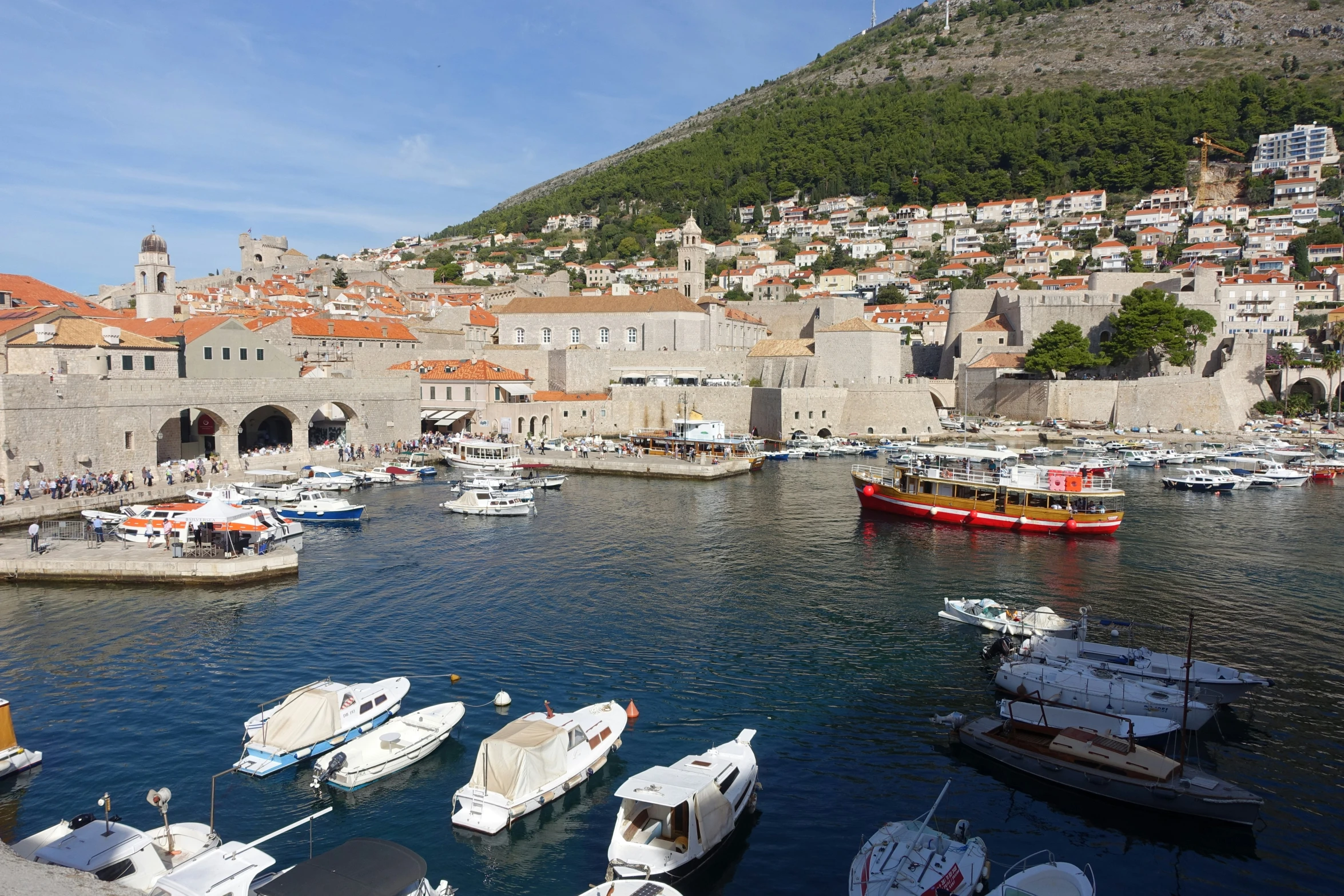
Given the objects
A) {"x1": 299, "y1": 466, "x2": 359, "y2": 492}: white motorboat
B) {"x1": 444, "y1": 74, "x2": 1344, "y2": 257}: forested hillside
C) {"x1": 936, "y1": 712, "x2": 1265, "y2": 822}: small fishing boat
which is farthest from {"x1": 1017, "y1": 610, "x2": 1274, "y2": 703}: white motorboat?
{"x1": 444, "y1": 74, "x2": 1344, "y2": 257}: forested hillside

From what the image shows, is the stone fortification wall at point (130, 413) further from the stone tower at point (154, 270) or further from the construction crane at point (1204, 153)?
the construction crane at point (1204, 153)

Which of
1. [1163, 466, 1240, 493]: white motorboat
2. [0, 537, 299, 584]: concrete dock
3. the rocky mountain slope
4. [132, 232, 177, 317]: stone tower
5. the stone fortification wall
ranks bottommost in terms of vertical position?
[0, 537, 299, 584]: concrete dock

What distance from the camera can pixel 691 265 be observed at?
188ft

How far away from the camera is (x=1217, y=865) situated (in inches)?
332

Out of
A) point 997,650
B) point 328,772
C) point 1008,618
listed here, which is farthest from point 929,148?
point 328,772

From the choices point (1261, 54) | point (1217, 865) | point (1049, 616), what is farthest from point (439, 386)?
point (1261, 54)

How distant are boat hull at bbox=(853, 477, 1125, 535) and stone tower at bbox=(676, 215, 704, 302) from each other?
3267 cm

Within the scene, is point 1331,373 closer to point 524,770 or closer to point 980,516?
point 980,516

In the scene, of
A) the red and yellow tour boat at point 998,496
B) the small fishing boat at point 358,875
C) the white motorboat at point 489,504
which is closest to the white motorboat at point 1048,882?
the small fishing boat at point 358,875

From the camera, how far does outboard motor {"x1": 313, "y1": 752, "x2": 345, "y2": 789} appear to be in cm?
965

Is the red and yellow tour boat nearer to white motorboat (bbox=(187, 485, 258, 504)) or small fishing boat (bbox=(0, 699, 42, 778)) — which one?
white motorboat (bbox=(187, 485, 258, 504))

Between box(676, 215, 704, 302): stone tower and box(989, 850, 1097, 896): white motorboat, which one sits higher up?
box(676, 215, 704, 302): stone tower

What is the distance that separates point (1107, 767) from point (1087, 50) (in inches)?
5320

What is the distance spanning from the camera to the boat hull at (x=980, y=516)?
2319 cm
